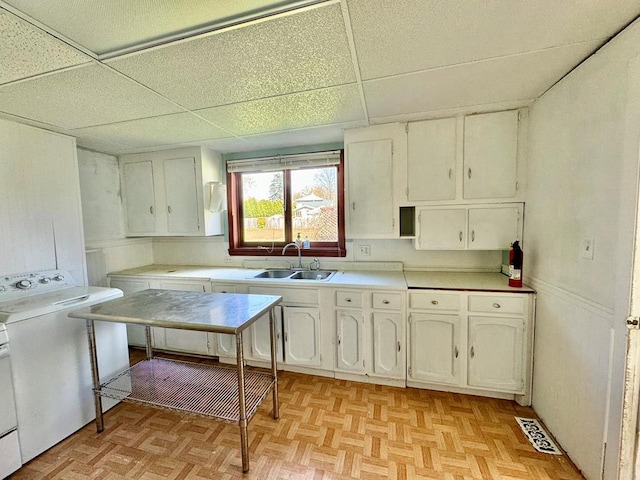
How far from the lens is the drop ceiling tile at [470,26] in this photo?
3.37 feet

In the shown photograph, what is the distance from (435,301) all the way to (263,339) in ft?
5.03

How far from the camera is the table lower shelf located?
5.61 ft

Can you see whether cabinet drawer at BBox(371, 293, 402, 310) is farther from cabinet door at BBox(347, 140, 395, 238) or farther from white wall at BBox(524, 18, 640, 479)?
white wall at BBox(524, 18, 640, 479)

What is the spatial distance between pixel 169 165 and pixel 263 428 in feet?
8.78

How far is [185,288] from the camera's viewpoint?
8.75 ft

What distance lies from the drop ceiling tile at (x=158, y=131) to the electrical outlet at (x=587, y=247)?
8.52 ft

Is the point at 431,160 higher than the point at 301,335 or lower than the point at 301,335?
higher

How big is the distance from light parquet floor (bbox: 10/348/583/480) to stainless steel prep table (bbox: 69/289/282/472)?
0.16 metres

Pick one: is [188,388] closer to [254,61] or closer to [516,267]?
[254,61]

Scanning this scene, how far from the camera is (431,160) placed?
7.25ft

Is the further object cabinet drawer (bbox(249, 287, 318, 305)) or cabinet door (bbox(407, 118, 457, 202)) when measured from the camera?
cabinet drawer (bbox(249, 287, 318, 305))

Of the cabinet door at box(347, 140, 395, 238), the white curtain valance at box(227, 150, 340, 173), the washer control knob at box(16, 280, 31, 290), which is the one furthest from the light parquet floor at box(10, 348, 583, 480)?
the white curtain valance at box(227, 150, 340, 173)

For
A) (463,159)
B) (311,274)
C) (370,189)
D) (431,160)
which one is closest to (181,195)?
(311,274)

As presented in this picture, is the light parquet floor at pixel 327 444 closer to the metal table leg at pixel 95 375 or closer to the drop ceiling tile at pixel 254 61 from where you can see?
the metal table leg at pixel 95 375
